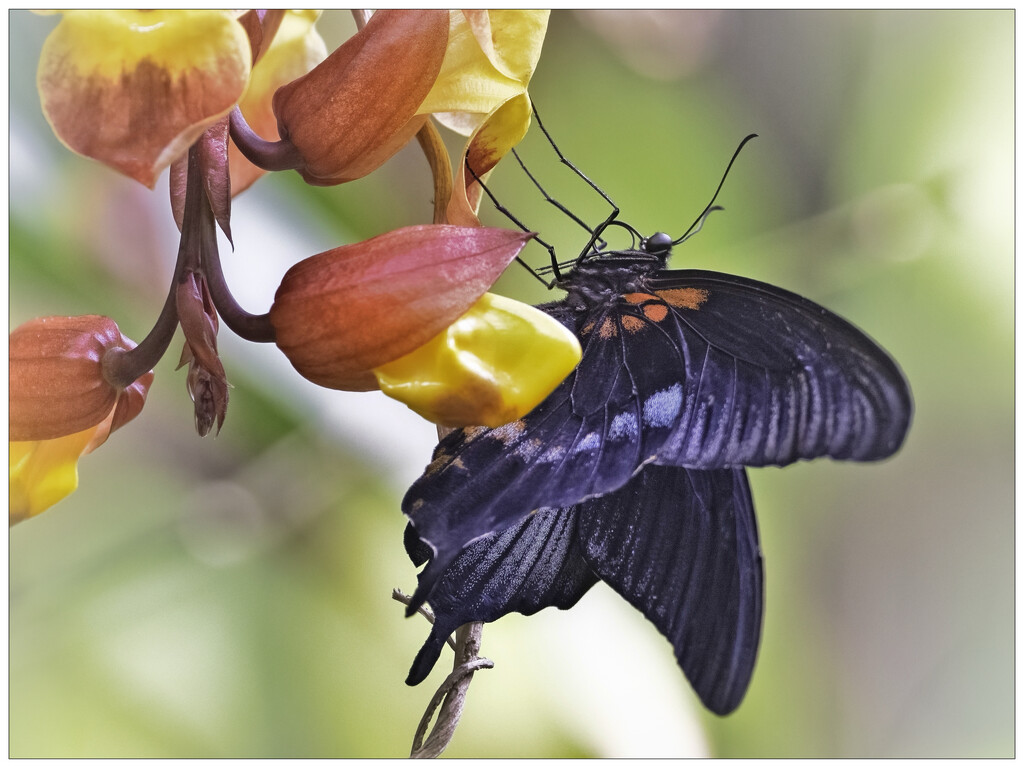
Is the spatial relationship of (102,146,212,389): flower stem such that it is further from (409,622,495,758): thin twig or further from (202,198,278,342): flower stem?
(409,622,495,758): thin twig

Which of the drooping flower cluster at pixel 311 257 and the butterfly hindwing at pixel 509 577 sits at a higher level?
the drooping flower cluster at pixel 311 257

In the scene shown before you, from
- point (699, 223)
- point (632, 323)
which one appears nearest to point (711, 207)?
point (699, 223)

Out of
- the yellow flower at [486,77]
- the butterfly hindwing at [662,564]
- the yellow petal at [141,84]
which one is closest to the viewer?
the yellow petal at [141,84]

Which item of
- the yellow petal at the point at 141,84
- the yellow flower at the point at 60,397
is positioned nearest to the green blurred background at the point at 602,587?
the yellow flower at the point at 60,397

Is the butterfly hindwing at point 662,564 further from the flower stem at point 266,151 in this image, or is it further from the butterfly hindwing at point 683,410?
the flower stem at point 266,151

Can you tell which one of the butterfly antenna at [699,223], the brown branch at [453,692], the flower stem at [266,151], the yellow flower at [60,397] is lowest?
the brown branch at [453,692]

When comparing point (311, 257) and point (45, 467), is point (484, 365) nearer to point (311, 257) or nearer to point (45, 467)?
point (311, 257)

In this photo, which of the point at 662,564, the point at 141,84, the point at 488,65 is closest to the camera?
the point at 141,84
